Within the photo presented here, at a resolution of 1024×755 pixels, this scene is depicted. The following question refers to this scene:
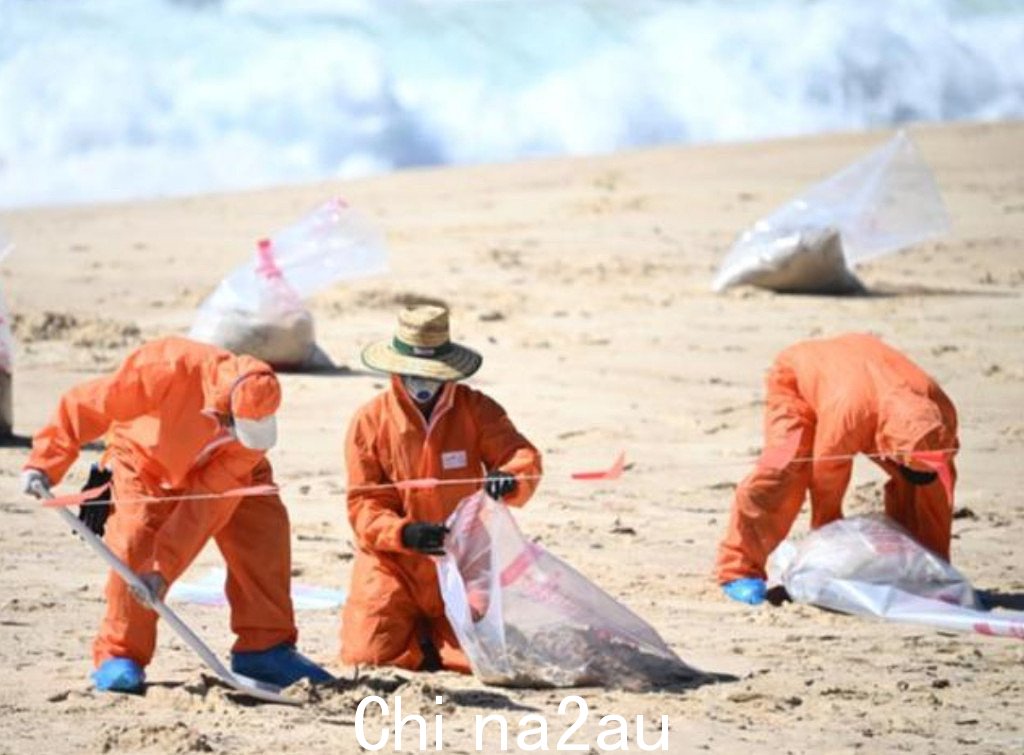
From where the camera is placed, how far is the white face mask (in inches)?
293

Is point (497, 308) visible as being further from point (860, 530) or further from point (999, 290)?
Answer: point (860, 530)

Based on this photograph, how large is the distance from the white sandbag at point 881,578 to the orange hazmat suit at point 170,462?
2.11m

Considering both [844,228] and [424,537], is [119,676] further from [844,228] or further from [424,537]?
[844,228]

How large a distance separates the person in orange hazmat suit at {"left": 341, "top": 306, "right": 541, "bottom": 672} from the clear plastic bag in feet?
0.34

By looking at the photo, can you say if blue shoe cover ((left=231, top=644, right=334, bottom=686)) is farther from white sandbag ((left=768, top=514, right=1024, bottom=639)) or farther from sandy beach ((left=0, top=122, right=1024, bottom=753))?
white sandbag ((left=768, top=514, right=1024, bottom=639))

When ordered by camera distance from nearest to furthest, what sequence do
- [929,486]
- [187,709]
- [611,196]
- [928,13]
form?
[187,709]
[929,486]
[611,196]
[928,13]

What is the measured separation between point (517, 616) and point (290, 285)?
17.3 ft

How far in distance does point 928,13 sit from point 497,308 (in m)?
12.2

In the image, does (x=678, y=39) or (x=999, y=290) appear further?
(x=678, y=39)

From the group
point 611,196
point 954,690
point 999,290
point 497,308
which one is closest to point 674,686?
point 954,690

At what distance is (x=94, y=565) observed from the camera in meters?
8.95

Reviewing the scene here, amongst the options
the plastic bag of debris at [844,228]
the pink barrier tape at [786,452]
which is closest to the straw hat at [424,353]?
the pink barrier tape at [786,452]

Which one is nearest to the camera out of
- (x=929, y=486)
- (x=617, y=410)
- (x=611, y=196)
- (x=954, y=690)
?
(x=954, y=690)

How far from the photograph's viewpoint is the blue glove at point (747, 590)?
863 centimetres
